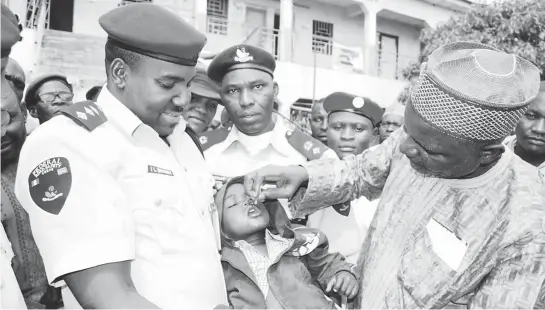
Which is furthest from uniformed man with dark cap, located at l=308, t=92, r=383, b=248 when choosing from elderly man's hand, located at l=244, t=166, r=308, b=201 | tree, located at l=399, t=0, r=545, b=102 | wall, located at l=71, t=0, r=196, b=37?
wall, located at l=71, t=0, r=196, b=37

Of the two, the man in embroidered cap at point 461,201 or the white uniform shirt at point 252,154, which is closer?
the man in embroidered cap at point 461,201

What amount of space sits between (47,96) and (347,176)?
2.53 meters

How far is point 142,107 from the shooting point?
5.50 feet

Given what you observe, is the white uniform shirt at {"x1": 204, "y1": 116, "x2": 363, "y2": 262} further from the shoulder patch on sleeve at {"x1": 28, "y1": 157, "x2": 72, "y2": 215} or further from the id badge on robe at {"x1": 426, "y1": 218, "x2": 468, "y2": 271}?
the shoulder patch on sleeve at {"x1": 28, "y1": 157, "x2": 72, "y2": 215}

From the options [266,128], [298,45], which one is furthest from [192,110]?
[298,45]

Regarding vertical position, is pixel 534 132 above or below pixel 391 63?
above

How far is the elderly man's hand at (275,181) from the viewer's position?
2.00 metres

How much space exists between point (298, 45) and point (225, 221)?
1365 cm

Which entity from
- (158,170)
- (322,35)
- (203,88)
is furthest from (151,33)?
(322,35)

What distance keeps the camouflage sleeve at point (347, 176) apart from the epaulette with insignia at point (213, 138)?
1.11 m

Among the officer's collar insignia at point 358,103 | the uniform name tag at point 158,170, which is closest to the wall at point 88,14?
the officer's collar insignia at point 358,103

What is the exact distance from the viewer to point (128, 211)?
1444 millimetres

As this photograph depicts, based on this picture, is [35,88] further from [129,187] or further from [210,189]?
[129,187]

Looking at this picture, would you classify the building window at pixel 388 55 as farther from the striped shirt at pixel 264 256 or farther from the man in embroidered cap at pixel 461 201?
the man in embroidered cap at pixel 461 201
